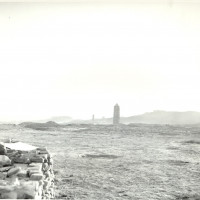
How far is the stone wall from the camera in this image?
4.31m

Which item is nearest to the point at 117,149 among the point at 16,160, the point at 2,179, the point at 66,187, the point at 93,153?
the point at 93,153

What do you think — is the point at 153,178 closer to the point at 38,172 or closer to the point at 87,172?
the point at 87,172

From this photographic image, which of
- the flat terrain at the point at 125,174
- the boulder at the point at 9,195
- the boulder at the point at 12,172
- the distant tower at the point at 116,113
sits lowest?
the flat terrain at the point at 125,174

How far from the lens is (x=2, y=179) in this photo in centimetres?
539

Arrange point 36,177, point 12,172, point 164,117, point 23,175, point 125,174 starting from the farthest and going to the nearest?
point 164,117 → point 125,174 → point 12,172 → point 23,175 → point 36,177

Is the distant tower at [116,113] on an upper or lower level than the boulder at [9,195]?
upper

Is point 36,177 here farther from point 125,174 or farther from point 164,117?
point 164,117

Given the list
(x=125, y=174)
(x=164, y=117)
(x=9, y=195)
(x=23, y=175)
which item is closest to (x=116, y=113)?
(x=125, y=174)

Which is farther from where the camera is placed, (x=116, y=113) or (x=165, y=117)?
(x=165, y=117)

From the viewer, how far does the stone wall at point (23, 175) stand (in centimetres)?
431

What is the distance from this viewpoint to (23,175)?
18.0 feet

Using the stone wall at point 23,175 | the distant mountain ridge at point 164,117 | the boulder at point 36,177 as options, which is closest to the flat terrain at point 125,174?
the stone wall at point 23,175

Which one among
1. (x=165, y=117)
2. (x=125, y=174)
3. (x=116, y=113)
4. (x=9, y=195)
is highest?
(x=116, y=113)

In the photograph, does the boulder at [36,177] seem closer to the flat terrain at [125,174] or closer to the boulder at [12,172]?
the boulder at [12,172]
